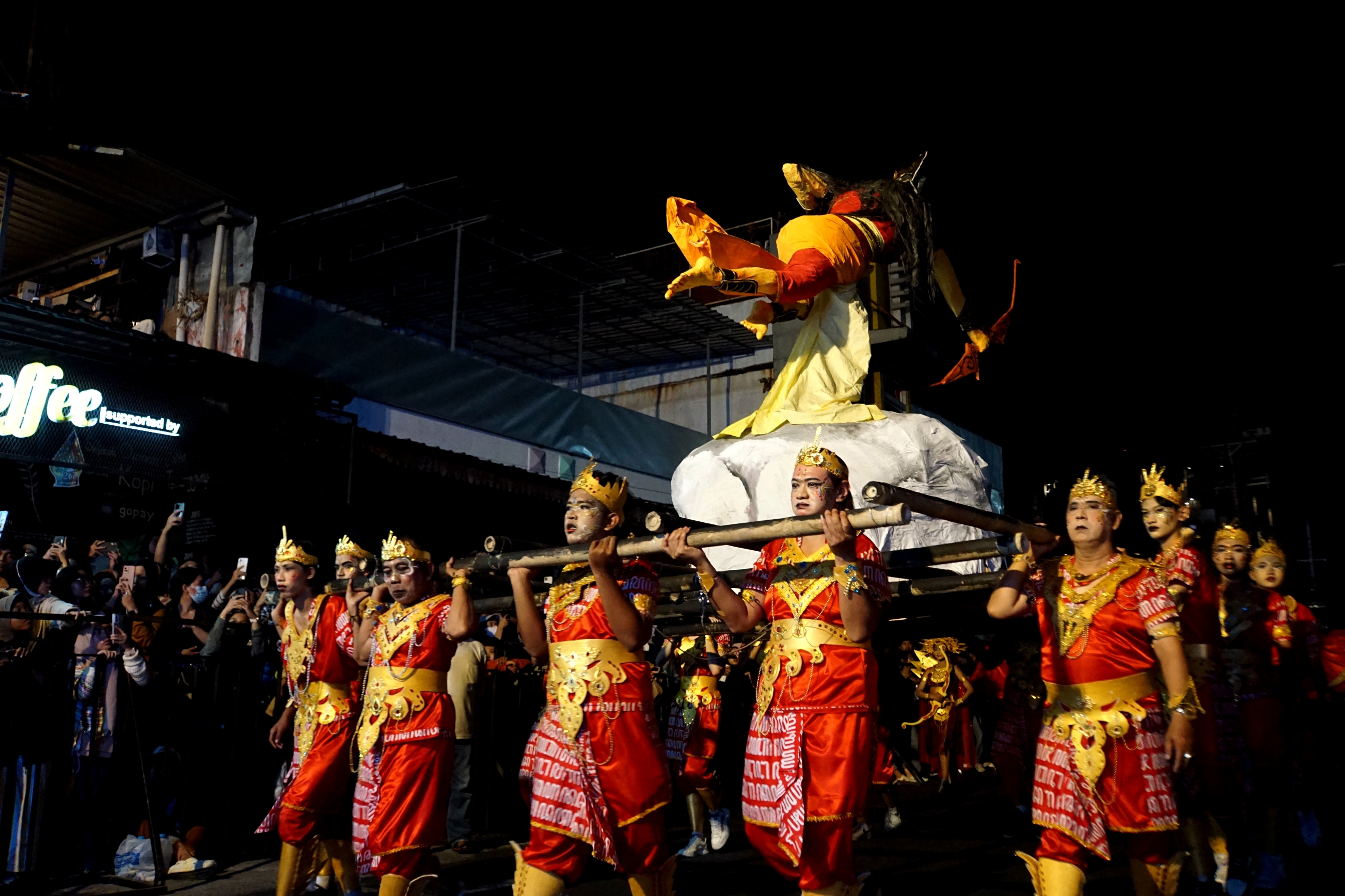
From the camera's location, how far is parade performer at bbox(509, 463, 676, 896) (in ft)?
12.8

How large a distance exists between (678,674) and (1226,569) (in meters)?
3.41

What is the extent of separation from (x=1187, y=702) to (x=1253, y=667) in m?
2.70

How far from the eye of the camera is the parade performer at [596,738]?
153 inches

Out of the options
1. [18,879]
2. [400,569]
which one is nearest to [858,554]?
[400,569]

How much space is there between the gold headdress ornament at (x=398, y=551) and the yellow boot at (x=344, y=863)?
1411 millimetres

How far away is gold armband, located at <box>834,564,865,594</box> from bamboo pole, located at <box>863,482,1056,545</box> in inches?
18.9

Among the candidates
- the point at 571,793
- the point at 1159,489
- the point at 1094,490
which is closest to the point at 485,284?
the point at 1159,489

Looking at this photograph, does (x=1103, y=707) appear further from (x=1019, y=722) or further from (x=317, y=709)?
(x=317, y=709)

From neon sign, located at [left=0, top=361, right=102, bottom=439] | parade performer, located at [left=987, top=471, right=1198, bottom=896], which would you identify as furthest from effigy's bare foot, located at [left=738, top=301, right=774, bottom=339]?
neon sign, located at [left=0, top=361, right=102, bottom=439]

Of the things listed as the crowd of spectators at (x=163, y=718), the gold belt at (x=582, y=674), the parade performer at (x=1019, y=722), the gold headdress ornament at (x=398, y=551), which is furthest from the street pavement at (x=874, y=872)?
the gold headdress ornament at (x=398, y=551)

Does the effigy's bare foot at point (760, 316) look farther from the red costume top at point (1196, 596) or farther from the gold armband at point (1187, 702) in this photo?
the gold armband at point (1187, 702)

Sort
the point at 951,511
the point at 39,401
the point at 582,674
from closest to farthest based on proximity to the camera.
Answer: the point at 951,511 < the point at 582,674 < the point at 39,401

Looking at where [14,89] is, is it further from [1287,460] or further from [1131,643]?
[1287,460]

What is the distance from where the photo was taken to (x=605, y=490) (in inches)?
168
